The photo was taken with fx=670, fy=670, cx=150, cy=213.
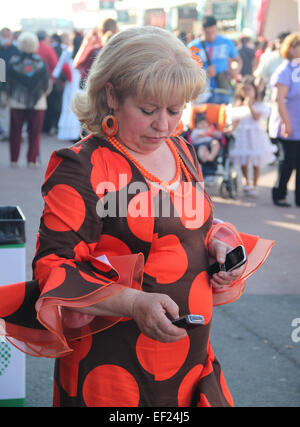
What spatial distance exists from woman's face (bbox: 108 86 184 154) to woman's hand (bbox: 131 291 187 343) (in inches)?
19.1

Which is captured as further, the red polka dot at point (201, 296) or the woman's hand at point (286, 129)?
the woman's hand at point (286, 129)

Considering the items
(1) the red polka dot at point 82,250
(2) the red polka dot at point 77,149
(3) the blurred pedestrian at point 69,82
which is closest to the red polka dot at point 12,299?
(1) the red polka dot at point 82,250

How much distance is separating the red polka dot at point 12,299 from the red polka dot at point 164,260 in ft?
1.19

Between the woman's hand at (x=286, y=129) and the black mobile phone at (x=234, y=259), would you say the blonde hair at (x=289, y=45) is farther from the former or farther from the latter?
the black mobile phone at (x=234, y=259)

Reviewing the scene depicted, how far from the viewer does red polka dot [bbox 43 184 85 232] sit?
184cm

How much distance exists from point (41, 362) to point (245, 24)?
1216 inches

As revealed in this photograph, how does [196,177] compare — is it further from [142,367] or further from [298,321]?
[298,321]

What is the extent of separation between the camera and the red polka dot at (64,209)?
184 cm

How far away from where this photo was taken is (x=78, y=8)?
1903 inches

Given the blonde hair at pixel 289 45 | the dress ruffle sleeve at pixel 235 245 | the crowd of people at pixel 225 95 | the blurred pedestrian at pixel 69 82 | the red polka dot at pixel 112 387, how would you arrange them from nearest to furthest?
1. the red polka dot at pixel 112 387
2. the dress ruffle sleeve at pixel 235 245
3. the blonde hair at pixel 289 45
4. the crowd of people at pixel 225 95
5. the blurred pedestrian at pixel 69 82

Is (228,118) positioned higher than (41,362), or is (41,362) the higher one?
(228,118)
